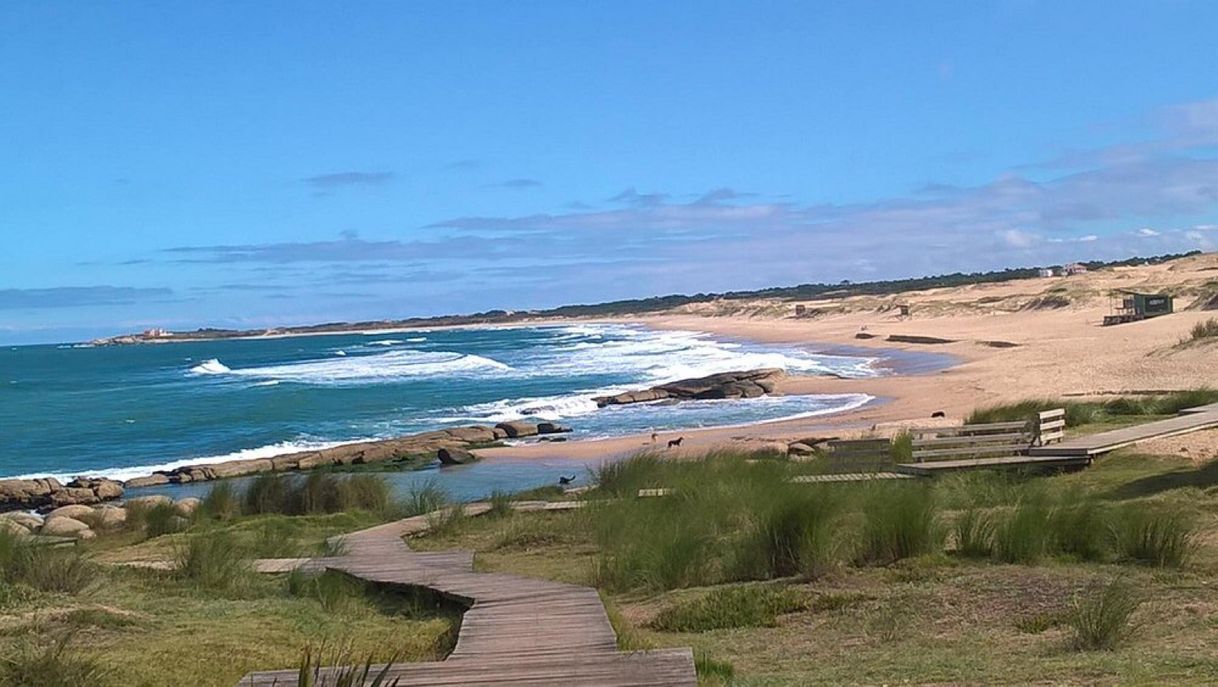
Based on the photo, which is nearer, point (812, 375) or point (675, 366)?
point (812, 375)

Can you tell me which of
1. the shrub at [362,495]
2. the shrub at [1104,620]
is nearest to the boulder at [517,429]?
the shrub at [362,495]

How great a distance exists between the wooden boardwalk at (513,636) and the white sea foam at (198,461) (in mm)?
21929

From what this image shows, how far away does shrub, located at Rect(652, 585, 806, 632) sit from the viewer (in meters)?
8.95

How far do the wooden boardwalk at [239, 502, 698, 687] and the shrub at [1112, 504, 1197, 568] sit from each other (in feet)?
14.3

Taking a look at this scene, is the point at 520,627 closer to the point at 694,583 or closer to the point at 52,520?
the point at 694,583

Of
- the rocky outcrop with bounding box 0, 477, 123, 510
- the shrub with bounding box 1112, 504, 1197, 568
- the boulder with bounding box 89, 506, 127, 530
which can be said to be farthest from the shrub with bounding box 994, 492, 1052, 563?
the rocky outcrop with bounding box 0, 477, 123, 510

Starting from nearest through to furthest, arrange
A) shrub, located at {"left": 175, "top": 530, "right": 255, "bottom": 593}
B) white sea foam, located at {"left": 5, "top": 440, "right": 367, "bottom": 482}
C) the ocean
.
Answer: shrub, located at {"left": 175, "top": 530, "right": 255, "bottom": 593} → white sea foam, located at {"left": 5, "top": 440, "right": 367, "bottom": 482} → the ocean

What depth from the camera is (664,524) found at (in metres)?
11.9

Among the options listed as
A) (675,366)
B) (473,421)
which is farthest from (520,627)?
(675,366)

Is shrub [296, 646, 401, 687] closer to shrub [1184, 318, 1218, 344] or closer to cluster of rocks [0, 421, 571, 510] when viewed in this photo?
cluster of rocks [0, 421, 571, 510]

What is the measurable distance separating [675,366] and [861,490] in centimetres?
Result: 4852

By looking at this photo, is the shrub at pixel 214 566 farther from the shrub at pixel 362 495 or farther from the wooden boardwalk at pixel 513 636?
the shrub at pixel 362 495

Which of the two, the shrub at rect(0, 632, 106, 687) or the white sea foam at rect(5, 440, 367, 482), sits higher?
the shrub at rect(0, 632, 106, 687)

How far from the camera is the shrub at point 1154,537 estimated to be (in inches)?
365
